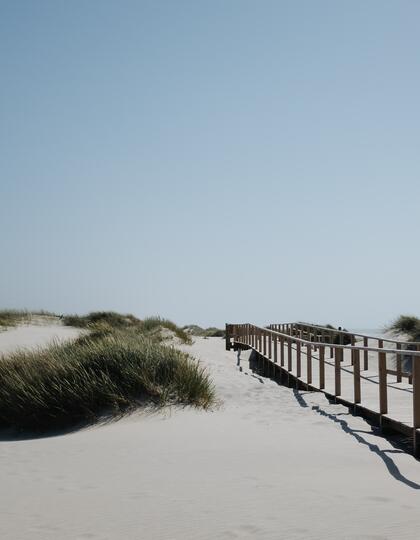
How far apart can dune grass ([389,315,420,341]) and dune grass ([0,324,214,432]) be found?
14.2m

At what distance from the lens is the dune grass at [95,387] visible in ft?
30.4

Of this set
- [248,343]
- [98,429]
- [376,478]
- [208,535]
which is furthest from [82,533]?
[248,343]

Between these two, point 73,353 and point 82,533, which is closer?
point 82,533

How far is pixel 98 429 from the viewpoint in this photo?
337 inches

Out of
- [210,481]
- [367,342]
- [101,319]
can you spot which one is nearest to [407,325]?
[367,342]

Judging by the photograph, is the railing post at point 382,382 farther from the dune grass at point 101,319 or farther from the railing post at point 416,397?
the dune grass at point 101,319

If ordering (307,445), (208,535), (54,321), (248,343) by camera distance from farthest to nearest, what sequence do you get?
(54,321)
(248,343)
(307,445)
(208,535)

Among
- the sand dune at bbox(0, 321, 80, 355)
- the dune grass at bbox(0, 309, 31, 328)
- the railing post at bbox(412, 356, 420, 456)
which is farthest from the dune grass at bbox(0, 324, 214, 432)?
the dune grass at bbox(0, 309, 31, 328)

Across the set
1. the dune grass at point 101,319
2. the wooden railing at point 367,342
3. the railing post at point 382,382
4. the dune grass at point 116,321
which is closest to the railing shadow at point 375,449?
the railing post at point 382,382

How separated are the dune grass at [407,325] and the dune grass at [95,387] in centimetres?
1419

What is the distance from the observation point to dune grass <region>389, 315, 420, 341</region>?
2273 cm

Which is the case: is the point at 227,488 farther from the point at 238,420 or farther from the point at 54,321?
the point at 54,321

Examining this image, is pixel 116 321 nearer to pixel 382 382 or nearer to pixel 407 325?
pixel 407 325

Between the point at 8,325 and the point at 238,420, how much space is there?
2026 cm
